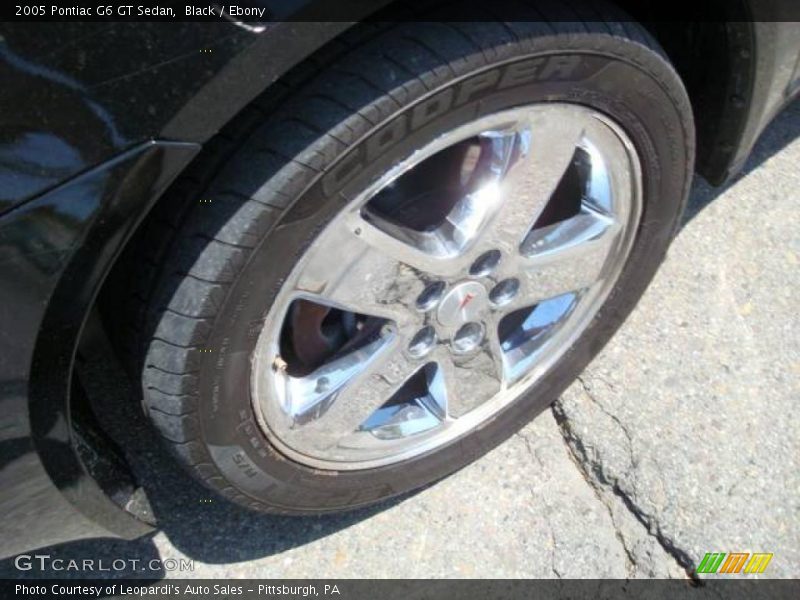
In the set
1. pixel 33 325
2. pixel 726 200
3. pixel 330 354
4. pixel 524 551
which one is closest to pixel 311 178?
pixel 33 325

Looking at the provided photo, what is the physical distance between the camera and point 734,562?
86.0 inches

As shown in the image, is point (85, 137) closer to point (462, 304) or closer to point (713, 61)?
point (462, 304)

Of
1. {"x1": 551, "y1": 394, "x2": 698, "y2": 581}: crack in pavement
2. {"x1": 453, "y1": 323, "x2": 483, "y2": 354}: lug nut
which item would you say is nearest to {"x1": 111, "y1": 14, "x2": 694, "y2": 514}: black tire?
{"x1": 453, "y1": 323, "x2": 483, "y2": 354}: lug nut

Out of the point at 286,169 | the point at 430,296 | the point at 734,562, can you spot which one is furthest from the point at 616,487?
the point at 286,169

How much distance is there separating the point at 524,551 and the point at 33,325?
1.31 metres

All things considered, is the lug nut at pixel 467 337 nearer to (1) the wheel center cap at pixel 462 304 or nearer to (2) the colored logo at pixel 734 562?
(1) the wheel center cap at pixel 462 304

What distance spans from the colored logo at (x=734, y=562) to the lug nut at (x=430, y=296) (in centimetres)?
94

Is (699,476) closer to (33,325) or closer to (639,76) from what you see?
(639,76)

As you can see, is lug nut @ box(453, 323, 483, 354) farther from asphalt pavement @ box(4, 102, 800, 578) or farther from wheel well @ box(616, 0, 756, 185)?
wheel well @ box(616, 0, 756, 185)

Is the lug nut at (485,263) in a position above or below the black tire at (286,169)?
below

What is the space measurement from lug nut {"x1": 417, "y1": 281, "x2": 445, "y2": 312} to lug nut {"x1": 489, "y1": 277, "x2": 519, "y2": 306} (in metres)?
0.16

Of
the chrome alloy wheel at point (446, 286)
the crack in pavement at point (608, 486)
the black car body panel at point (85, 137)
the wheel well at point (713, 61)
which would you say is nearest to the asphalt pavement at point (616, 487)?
the crack in pavement at point (608, 486)

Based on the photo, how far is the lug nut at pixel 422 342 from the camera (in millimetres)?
1887

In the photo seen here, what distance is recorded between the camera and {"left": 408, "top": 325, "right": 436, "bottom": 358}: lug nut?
1.89 metres
